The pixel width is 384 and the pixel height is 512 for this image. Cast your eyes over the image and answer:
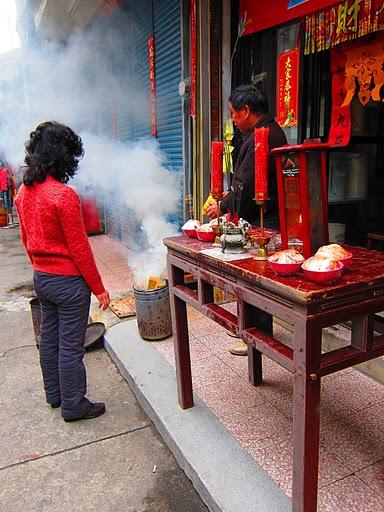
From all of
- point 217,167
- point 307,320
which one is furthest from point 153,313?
point 307,320

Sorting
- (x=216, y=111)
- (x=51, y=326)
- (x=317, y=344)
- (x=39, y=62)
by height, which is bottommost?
(x=51, y=326)

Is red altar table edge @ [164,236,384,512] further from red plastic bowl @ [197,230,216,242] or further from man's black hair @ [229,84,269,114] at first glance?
man's black hair @ [229,84,269,114]

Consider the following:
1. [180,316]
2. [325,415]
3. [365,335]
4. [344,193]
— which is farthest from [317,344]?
[344,193]

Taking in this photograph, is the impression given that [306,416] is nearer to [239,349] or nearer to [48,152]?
[239,349]

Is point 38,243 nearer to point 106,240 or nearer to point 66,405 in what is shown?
point 66,405

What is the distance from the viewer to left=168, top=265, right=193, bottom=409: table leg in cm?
278

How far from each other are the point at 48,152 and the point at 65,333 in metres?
1.27

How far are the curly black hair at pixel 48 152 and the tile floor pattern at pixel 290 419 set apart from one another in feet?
6.33

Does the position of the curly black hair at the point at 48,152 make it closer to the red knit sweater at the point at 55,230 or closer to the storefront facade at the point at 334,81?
the red knit sweater at the point at 55,230

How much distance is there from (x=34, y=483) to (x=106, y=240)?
23.2 feet

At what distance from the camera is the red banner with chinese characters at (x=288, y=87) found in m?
3.82

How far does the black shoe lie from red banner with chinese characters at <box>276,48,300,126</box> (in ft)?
9.84

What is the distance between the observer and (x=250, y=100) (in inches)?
116

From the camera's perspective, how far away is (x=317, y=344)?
1.58 metres
